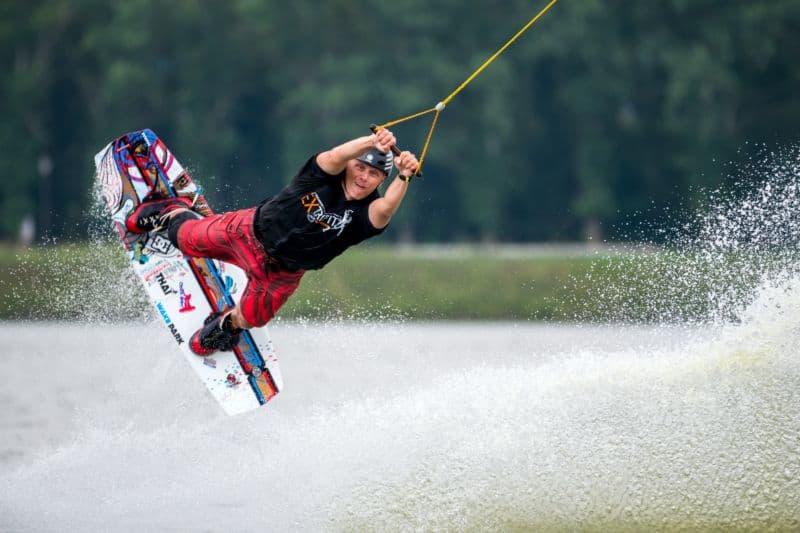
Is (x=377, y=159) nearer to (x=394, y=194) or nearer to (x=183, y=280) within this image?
(x=394, y=194)

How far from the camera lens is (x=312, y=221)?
9484mm

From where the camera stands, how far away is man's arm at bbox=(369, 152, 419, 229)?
28.8 ft

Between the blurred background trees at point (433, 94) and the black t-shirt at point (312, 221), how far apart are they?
3014cm

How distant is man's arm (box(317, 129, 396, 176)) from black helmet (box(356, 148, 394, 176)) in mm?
144

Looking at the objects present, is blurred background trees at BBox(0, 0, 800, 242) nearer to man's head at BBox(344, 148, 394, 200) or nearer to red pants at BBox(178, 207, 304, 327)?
red pants at BBox(178, 207, 304, 327)

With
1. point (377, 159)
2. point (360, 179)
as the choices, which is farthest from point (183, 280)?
point (377, 159)

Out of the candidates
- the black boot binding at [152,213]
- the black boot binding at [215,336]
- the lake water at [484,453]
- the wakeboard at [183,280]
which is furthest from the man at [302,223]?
the lake water at [484,453]

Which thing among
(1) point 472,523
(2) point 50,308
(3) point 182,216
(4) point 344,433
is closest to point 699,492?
(1) point 472,523

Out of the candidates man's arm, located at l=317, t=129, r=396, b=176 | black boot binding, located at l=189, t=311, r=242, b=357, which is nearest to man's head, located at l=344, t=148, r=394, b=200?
man's arm, located at l=317, t=129, r=396, b=176

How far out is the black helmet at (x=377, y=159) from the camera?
30.3ft

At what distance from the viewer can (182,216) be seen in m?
10.6

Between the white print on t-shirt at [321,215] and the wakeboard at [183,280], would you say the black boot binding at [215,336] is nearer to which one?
the wakeboard at [183,280]

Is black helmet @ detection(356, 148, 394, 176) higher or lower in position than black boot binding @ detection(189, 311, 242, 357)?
higher

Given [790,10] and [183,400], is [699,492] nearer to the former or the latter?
[183,400]
